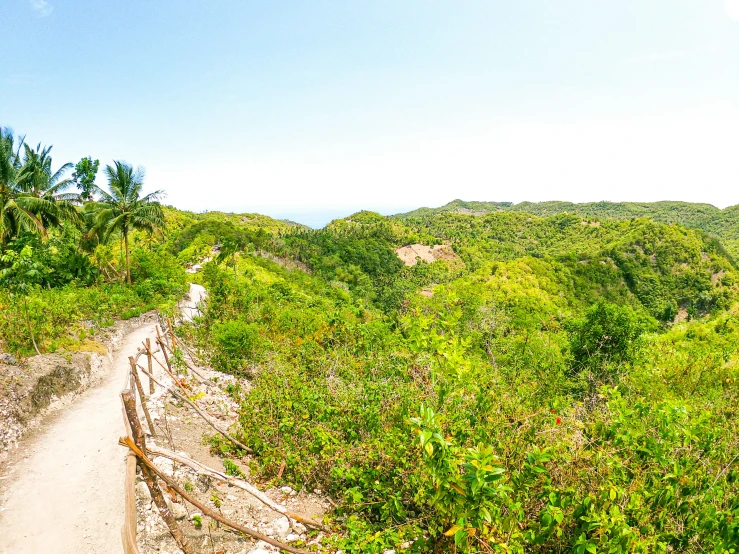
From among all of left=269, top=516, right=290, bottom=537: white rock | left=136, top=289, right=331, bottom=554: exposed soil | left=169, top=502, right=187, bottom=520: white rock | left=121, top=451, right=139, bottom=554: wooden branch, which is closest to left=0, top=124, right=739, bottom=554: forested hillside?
left=136, top=289, right=331, bottom=554: exposed soil

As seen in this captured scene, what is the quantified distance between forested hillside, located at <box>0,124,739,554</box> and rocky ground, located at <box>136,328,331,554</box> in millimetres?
294

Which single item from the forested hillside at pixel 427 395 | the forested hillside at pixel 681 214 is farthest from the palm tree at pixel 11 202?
the forested hillside at pixel 681 214

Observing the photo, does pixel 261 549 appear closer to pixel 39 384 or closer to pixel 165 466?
pixel 165 466

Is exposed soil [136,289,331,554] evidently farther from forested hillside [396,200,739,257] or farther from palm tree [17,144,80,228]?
forested hillside [396,200,739,257]

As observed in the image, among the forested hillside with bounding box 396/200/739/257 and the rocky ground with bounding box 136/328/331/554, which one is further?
the forested hillside with bounding box 396/200/739/257

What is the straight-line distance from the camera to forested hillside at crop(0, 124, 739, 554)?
314 cm

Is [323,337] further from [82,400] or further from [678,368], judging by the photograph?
[678,368]

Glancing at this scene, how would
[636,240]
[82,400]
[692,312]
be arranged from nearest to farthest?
[82,400], [692,312], [636,240]

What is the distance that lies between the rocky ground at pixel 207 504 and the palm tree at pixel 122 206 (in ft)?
44.3

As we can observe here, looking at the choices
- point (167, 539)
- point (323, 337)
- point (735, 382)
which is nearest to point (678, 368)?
point (735, 382)

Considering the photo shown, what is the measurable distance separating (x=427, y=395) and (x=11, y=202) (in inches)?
803

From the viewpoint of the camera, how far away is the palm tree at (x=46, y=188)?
17.9m

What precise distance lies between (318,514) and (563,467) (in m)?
3.57

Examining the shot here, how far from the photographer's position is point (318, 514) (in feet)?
18.1
